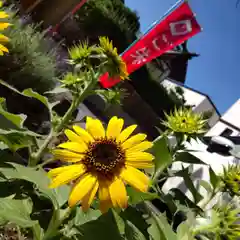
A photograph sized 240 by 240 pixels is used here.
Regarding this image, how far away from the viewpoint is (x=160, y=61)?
2131 cm

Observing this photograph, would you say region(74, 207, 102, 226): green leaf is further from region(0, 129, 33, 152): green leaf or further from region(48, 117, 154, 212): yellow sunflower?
region(0, 129, 33, 152): green leaf

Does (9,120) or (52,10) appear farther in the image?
(52,10)

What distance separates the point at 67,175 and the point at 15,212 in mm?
116

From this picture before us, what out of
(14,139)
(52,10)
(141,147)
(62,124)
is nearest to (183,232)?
(141,147)

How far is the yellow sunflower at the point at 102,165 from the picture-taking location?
24.9 inches

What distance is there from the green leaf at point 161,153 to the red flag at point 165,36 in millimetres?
6067

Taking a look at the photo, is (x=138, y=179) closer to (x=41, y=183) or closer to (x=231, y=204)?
(x=41, y=183)

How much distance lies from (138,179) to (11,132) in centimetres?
29

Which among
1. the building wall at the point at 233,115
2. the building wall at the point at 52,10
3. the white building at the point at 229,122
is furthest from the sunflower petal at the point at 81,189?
the building wall at the point at 233,115

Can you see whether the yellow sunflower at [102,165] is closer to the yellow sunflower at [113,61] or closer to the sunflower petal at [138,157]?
the sunflower petal at [138,157]

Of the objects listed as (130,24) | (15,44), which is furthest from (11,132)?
(130,24)

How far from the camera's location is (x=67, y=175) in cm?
65

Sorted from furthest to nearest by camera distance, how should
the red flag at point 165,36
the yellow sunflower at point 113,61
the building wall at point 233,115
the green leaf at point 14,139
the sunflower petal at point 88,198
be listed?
the building wall at point 233,115
the red flag at point 165,36
the yellow sunflower at point 113,61
the green leaf at point 14,139
the sunflower petal at point 88,198

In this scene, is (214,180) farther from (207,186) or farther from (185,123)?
(185,123)
